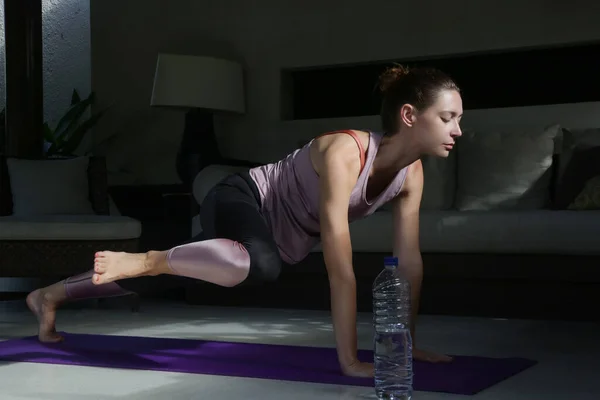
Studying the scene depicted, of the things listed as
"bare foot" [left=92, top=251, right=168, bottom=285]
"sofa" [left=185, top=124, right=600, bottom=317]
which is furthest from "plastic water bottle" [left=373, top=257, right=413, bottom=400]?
"sofa" [left=185, top=124, right=600, bottom=317]

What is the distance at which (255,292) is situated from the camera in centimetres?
→ 427

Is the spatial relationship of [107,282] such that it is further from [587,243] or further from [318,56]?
[318,56]

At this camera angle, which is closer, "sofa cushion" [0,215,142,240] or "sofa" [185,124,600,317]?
"sofa" [185,124,600,317]

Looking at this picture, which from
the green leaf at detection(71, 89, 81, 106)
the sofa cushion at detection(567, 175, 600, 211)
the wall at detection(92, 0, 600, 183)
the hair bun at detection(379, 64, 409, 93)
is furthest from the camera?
the green leaf at detection(71, 89, 81, 106)

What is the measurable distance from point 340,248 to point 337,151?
245mm

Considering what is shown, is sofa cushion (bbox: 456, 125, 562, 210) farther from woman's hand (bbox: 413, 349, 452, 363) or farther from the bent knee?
the bent knee

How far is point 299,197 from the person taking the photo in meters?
2.44

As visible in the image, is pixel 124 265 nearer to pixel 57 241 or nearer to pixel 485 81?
pixel 57 241

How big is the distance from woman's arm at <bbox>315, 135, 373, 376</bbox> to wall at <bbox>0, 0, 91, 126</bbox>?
429 centimetres

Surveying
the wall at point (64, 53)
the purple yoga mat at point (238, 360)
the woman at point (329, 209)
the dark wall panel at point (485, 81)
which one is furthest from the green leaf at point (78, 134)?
the woman at point (329, 209)

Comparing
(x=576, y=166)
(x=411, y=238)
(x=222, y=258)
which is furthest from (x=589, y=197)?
(x=222, y=258)

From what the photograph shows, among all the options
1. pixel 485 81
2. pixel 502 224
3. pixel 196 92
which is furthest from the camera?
pixel 196 92

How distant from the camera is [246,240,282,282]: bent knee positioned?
2316 millimetres

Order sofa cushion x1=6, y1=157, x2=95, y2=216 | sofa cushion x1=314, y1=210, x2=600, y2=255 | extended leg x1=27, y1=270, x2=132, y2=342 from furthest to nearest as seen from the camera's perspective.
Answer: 1. sofa cushion x1=6, y1=157, x2=95, y2=216
2. sofa cushion x1=314, y1=210, x2=600, y2=255
3. extended leg x1=27, y1=270, x2=132, y2=342
